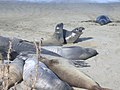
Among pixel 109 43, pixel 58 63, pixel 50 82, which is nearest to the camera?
pixel 50 82

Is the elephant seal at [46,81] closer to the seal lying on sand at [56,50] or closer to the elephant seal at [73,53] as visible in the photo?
the seal lying on sand at [56,50]

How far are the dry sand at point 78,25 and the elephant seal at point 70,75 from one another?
549 mm

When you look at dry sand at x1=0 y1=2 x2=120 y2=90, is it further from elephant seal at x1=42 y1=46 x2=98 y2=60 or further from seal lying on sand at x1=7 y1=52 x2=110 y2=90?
seal lying on sand at x1=7 y1=52 x2=110 y2=90

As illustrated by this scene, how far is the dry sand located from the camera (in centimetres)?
718

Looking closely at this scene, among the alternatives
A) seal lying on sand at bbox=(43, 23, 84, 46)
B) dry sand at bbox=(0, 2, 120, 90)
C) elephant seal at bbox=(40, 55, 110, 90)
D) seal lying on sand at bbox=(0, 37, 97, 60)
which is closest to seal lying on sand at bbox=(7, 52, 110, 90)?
elephant seal at bbox=(40, 55, 110, 90)

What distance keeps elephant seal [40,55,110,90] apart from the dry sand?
55 cm

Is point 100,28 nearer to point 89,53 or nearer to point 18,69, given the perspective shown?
point 89,53

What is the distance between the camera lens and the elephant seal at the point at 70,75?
5.66 m

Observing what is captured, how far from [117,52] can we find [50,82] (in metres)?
3.69

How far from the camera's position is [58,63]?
20.7 ft

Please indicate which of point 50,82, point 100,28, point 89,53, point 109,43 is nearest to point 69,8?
point 100,28

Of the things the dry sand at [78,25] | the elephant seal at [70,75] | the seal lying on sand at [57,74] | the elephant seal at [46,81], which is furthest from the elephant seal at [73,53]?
the elephant seal at [46,81]

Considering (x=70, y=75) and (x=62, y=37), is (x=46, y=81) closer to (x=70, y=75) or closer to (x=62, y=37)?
(x=70, y=75)

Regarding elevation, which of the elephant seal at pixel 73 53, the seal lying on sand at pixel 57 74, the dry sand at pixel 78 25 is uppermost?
the seal lying on sand at pixel 57 74
